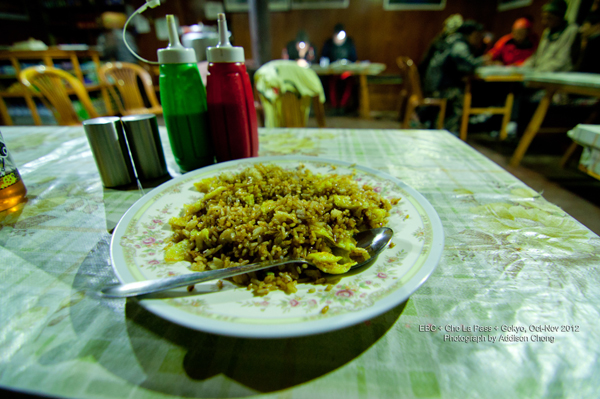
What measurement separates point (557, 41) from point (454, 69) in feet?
5.74

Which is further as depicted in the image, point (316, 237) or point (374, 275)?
point (316, 237)

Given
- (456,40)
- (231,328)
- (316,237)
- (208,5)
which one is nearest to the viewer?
(231,328)

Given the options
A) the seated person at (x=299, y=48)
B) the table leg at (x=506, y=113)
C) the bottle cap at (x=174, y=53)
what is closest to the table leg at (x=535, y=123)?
the table leg at (x=506, y=113)

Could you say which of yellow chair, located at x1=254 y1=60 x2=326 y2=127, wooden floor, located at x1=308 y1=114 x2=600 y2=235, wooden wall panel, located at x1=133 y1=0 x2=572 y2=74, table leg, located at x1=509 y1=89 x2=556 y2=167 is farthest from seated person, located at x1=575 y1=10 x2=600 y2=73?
yellow chair, located at x1=254 y1=60 x2=326 y2=127

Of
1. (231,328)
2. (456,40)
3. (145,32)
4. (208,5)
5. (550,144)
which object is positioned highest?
(208,5)

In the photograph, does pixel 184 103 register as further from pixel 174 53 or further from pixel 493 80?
pixel 493 80

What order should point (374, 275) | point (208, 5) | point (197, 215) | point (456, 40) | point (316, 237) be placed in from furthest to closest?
point (208, 5) < point (456, 40) < point (197, 215) < point (316, 237) < point (374, 275)

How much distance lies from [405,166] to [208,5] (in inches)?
344

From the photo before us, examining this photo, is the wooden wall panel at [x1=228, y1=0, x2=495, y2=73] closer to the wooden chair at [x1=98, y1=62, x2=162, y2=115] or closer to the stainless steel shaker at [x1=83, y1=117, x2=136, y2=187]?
the wooden chair at [x1=98, y1=62, x2=162, y2=115]

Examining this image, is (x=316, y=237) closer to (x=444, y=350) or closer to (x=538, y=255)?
(x=444, y=350)

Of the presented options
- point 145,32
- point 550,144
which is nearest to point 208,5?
point 145,32

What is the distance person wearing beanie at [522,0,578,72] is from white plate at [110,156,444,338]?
6056 millimetres

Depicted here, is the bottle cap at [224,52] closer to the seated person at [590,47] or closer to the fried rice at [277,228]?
the fried rice at [277,228]

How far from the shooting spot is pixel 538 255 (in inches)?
26.9
